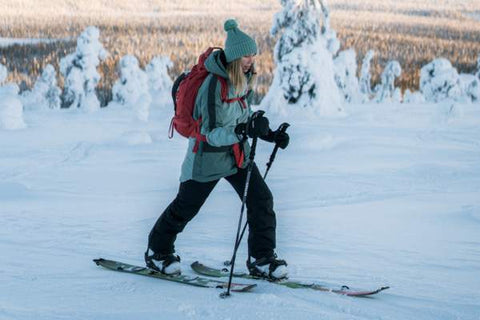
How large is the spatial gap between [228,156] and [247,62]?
0.50m

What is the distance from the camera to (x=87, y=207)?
5.85 metres

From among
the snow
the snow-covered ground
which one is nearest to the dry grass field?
the snow

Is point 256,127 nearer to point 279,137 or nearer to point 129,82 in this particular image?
point 279,137

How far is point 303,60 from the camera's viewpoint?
1789 cm

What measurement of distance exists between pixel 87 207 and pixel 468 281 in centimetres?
388

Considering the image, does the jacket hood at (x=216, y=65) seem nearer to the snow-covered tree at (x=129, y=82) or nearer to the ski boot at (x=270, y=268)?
the ski boot at (x=270, y=268)

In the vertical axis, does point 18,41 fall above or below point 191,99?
below

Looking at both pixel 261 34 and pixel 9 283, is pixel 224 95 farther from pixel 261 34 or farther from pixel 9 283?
pixel 261 34

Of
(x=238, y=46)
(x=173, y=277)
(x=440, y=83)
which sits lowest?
(x=440, y=83)

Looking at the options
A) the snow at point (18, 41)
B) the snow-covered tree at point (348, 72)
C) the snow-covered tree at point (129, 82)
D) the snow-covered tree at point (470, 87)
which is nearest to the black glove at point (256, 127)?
the snow-covered tree at point (348, 72)

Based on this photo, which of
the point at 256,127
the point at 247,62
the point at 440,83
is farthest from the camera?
the point at 440,83

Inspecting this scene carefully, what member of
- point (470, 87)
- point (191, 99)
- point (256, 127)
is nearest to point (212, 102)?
point (191, 99)

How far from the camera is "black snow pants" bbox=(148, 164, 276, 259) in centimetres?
305

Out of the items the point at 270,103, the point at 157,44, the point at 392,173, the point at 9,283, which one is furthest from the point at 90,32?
the point at 157,44
